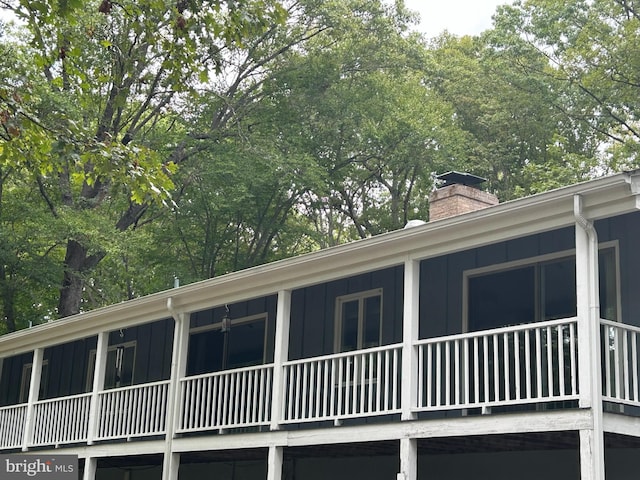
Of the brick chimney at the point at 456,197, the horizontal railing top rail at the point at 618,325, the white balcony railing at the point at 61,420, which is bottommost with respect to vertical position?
the white balcony railing at the point at 61,420

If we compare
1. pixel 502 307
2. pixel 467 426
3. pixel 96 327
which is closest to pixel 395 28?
pixel 96 327

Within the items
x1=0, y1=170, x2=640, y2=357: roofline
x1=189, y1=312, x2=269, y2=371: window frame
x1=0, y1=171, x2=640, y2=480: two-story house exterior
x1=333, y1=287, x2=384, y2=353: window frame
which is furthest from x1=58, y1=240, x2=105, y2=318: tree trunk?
x1=333, y1=287, x2=384, y2=353: window frame

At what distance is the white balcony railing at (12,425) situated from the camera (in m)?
20.3

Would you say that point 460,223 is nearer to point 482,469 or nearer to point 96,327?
point 482,469

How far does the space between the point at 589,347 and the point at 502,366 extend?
3501 mm

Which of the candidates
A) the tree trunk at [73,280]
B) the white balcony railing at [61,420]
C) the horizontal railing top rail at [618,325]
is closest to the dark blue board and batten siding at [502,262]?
the horizontal railing top rail at [618,325]

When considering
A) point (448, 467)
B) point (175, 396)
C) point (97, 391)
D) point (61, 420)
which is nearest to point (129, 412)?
point (175, 396)

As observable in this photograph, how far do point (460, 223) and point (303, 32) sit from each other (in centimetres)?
2041

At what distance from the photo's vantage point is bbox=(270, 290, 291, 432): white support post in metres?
14.4

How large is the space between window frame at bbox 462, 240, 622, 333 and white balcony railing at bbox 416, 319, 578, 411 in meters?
0.52

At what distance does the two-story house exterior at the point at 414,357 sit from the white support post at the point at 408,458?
0.09 feet

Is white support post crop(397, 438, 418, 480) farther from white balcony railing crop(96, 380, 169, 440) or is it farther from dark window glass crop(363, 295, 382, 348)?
white balcony railing crop(96, 380, 169, 440)

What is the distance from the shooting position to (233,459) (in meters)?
17.8

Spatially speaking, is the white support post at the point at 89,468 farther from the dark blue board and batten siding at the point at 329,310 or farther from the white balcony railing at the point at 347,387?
the white balcony railing at the point at 347,387
